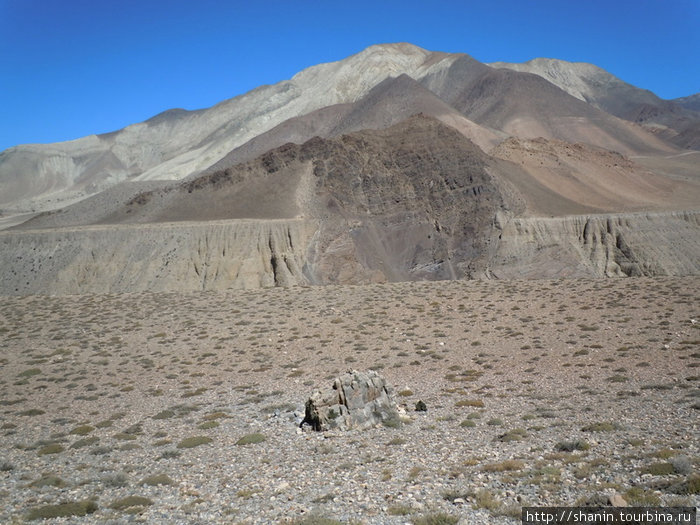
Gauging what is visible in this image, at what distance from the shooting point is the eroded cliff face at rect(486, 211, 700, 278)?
185 ft

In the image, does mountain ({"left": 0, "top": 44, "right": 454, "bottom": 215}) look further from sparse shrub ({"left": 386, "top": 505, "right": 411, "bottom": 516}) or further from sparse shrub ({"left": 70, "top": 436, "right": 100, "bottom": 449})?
sparse shrub ({"left": 386, "top": 505, "right": 411, "bottom": 516})

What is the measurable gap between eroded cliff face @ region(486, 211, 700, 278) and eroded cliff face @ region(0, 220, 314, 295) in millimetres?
A: 22346

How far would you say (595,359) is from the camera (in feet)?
77.8

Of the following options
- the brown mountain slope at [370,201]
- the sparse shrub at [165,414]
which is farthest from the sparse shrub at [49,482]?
the brown mountain slope at [370,201]

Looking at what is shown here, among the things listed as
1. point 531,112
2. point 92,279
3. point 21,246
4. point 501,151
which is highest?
point 531,112

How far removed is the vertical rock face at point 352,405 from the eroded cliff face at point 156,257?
34151 millimetres

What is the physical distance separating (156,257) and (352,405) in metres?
41.6

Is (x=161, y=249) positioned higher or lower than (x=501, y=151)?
lower

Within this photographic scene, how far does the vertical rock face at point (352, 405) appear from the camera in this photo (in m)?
17.9

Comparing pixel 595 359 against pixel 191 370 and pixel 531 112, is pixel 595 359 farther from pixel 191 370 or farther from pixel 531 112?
pixel 531 112

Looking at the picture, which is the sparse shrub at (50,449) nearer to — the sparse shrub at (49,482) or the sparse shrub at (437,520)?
the sparse shrub at (49,482)

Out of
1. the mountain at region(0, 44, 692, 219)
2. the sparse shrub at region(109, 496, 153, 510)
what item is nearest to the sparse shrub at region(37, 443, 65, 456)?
the sparse shrub at region(109, 496, 153, 510)

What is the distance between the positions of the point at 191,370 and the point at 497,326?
15.9m

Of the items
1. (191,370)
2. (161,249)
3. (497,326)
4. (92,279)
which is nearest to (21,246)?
(92,279)
